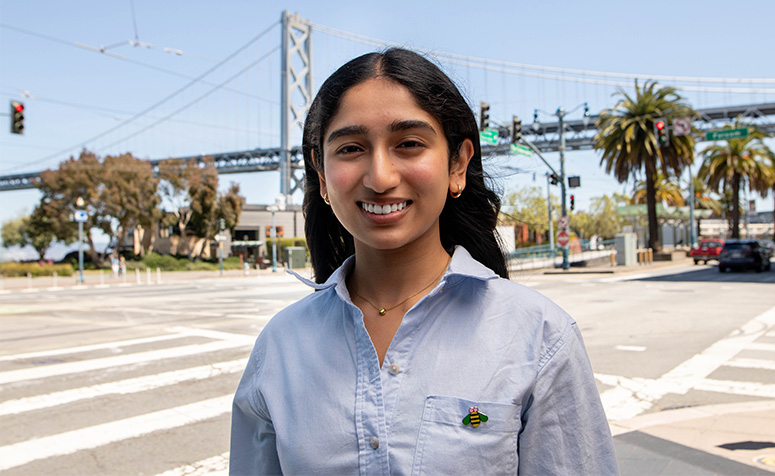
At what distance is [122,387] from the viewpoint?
7020mm

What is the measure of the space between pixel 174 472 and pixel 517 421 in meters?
3.80

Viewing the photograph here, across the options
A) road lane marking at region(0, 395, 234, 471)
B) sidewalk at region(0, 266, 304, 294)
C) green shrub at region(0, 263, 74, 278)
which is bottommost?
sidewalk at region(0, 266, 304, 294)

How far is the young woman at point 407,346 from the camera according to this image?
1329mm

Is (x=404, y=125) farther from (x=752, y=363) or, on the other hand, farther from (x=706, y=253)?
(x=706, y=253)

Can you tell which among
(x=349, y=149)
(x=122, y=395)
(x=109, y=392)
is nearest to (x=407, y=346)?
(x=349, y=149)

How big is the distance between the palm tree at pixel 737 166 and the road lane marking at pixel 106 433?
4592 cm

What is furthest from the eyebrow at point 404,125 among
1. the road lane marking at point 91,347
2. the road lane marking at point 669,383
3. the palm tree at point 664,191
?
the palm tree at point 664,191

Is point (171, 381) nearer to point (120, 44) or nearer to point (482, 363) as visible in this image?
point (482, 363)

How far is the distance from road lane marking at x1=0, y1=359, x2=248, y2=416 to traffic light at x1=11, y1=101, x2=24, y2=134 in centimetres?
1586

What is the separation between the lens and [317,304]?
161 cm

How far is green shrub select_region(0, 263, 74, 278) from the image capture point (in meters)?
39.8

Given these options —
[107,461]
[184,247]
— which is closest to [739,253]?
[107,461]

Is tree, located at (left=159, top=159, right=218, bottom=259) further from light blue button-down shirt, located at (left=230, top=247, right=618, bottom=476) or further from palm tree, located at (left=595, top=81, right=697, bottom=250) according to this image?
light blue button-down shirt, located at (left=230, top=247, right=618, bottom=476)

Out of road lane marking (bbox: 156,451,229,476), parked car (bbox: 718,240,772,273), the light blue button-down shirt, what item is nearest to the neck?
the light blue button-down shirt
